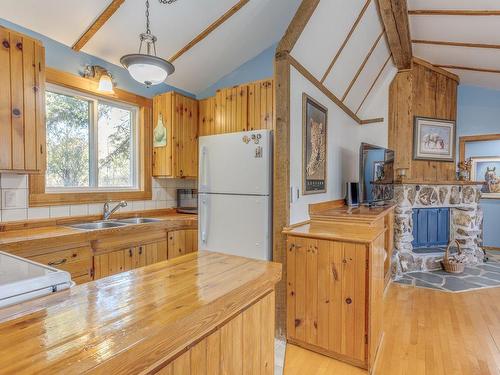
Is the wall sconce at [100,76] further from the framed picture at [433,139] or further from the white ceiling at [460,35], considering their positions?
the framed picture at [433,139]

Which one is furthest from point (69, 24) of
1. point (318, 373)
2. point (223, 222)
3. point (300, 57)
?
point (318, 373)

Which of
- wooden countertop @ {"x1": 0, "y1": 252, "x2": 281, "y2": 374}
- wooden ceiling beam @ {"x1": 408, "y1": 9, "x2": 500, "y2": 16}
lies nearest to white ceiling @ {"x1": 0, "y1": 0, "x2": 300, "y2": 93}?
wooden ceiling beam @ {"x1": 408, "y1": 9, "x2": 500, "y2": 16}

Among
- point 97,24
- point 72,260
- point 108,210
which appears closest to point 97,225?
point 108,210

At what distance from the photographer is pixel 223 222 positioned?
2629mm

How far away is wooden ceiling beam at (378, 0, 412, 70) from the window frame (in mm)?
2799

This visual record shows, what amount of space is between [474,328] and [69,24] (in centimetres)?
446

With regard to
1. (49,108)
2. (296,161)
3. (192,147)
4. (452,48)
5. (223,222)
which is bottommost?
(223,222)

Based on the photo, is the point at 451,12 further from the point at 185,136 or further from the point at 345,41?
the point at 185,136

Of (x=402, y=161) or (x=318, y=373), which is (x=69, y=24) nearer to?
(x=318, y=373)

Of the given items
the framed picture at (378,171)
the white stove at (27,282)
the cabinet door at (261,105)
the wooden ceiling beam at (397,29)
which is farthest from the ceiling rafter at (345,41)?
the white stove at (27,282)

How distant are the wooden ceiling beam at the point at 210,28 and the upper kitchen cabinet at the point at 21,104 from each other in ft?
4.67

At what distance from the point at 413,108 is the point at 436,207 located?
63.3 inches

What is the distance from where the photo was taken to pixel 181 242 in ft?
10.4

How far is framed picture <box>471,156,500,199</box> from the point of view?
511cm
